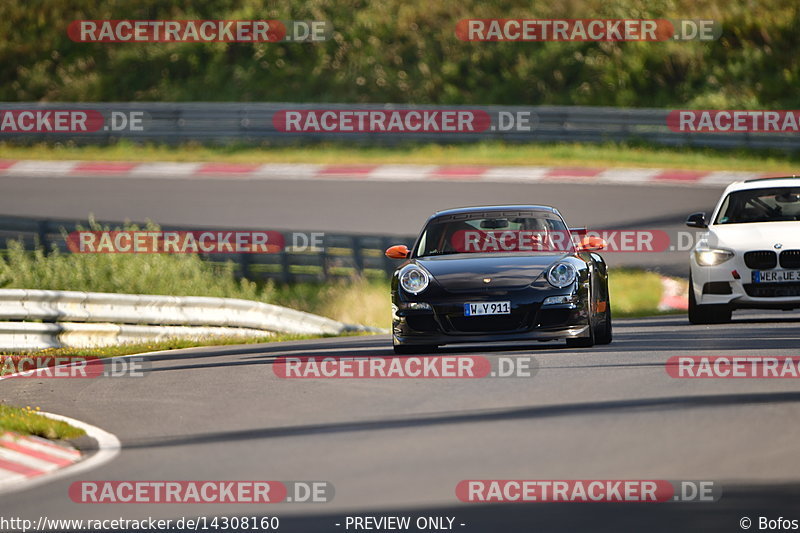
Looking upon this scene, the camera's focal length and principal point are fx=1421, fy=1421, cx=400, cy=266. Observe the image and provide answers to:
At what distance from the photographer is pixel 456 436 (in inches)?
321

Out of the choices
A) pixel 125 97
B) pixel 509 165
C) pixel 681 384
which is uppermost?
pixel 125 97

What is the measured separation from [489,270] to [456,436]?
Result: 3928 millimetres

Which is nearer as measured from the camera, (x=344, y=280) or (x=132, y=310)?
(x=132, y=310)

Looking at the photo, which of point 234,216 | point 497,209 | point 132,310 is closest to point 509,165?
point 234,216

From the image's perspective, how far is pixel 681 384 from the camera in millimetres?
9875

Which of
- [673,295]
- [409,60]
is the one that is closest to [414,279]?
[673,295]

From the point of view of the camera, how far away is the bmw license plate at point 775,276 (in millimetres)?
14383

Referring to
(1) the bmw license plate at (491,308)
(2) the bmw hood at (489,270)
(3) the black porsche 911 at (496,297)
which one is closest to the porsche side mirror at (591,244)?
(3) the black porsche 911 at (496,297)

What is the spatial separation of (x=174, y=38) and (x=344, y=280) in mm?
22073

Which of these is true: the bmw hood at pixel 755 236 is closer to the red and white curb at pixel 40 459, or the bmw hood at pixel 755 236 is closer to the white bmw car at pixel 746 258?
the white bmw car at pixel 746 258

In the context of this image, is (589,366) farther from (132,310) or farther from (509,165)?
(509,165)

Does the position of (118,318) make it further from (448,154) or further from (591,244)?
(448,154)

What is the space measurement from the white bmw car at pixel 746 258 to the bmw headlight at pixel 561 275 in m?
3.13

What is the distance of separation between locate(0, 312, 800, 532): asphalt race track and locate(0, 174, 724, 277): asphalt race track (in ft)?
44.5
